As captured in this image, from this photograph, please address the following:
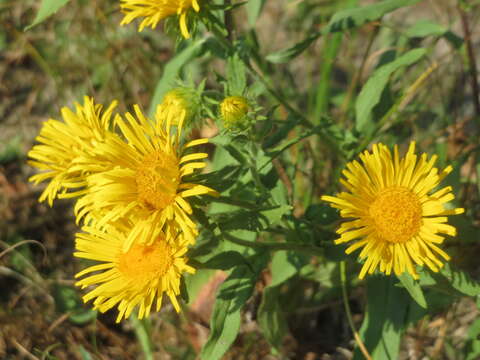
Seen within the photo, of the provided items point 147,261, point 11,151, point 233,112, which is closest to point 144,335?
point 147,261

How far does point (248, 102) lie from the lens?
1.91 metres

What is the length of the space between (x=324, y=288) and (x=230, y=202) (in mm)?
A: 1110

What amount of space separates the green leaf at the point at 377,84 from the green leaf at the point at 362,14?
22 centimetres

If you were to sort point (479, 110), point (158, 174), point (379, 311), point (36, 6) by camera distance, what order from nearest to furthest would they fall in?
point (158, 174)
point (379, 311)
point (479, 110)
point (36, 6)

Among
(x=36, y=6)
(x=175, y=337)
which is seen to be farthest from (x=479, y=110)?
(x=36, y=6)

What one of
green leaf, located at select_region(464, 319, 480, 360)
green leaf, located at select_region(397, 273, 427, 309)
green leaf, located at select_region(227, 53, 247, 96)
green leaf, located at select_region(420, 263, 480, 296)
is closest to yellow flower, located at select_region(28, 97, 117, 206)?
green leaf, located at select_region(227, 53, 247, 96)

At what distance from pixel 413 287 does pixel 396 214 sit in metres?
0.27

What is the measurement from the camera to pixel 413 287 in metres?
1.95

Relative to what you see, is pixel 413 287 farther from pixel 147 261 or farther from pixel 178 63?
pixel 178 63

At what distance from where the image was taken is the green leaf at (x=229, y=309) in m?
2.09

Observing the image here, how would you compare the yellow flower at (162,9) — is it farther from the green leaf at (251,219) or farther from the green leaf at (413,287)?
the green leaf at (413,287)

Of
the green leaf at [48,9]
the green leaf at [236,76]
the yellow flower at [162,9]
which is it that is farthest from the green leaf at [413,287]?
the green leaf at [48,9]

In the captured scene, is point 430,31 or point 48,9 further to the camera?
point 430,31

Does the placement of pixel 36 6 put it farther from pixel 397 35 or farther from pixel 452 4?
pixel 452 4
